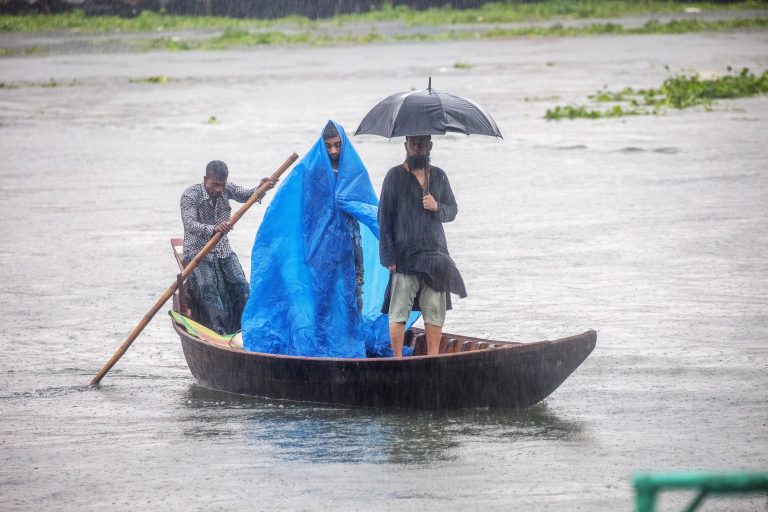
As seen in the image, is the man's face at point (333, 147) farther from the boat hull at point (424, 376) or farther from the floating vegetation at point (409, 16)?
the floating vegetation at point (409, 16)

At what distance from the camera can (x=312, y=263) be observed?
9695mm

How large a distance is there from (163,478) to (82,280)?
613cm

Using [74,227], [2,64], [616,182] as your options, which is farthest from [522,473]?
[2,64]

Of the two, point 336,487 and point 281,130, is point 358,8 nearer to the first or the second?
point 281,130

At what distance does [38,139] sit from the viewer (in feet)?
81.4

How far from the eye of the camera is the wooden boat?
341 inches

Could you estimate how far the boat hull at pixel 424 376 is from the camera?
341 inches

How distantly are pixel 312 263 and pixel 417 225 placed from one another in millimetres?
1018

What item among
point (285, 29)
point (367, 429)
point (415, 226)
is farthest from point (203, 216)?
point (285, 29)

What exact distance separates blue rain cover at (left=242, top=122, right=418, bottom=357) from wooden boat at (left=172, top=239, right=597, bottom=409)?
15.0 inches

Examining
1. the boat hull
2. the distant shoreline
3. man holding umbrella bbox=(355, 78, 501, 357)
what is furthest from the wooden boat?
the distant shoreline

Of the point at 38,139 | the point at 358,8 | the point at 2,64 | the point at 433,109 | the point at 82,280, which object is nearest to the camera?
the point at 433,109

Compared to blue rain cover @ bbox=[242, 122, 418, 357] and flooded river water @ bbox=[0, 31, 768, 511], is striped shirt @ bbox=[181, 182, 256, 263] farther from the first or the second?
flooded river water @ bbox=[0, 31, 768, 511]

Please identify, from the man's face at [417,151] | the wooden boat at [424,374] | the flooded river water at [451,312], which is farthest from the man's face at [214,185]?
the man's face at [417,151]
